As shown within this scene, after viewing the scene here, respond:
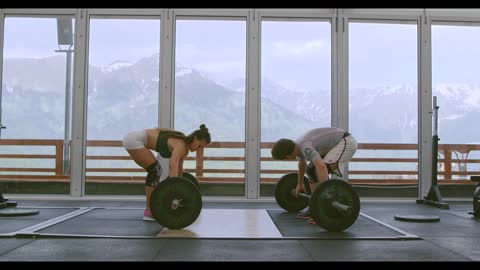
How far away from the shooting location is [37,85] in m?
5.88

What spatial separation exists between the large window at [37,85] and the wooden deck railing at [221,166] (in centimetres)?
21

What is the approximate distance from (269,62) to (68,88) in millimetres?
2381

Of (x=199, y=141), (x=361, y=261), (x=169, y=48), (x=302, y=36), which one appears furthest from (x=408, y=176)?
(x=361, y=261)

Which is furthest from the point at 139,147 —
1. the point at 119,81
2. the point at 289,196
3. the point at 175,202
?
the point at 119,81

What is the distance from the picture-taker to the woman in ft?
10.9

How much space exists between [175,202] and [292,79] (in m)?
3.19

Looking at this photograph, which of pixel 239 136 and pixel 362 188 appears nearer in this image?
pixel 239 136

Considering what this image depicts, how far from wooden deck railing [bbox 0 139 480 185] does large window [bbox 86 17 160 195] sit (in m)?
0.12

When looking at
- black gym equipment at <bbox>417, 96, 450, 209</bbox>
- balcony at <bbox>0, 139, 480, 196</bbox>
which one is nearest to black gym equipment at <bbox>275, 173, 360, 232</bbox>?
black gym equipment at <bbox>417, 96, 450, 209</bbox>

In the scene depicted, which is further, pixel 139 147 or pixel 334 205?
pixel 139 147

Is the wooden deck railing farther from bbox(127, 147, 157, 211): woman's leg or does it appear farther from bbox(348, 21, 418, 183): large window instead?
bbox(127, 147, 157, 211): woman's leg

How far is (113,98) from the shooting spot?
18.7ft

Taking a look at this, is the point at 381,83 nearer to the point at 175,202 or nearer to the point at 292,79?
the point at 292,79
